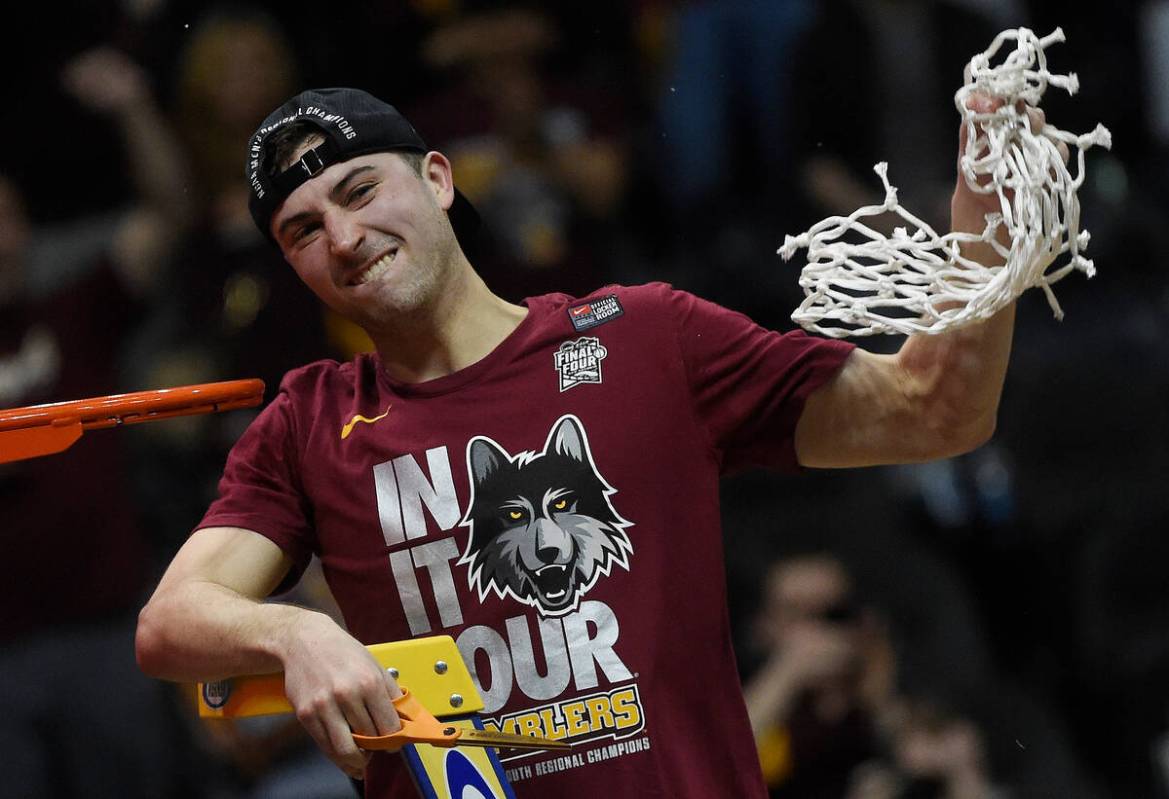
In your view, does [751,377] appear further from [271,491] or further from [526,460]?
[271,491]

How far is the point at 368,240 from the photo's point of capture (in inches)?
95.3

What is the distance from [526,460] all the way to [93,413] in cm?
66

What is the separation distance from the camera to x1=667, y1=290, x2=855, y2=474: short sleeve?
7.72ft

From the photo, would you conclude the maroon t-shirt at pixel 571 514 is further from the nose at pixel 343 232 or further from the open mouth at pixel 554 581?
the nose at pixel 343 232

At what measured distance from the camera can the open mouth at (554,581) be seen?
7.50 ft

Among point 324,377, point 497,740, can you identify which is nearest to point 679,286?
point 324,377

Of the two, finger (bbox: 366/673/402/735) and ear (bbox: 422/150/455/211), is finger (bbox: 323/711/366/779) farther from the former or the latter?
ear (bbox: 422/150/455/211)

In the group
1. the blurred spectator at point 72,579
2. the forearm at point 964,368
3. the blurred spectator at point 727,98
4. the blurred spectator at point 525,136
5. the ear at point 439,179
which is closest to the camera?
the forearm at point 964,368

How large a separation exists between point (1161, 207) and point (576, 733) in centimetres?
409

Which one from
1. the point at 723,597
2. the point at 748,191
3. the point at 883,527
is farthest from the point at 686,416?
the point at 748,191

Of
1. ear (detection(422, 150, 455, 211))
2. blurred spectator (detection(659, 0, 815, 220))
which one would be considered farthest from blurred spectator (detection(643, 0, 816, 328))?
ear (detection(422, 150, 455, 211))

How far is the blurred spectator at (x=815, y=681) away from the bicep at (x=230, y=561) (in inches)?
85.8

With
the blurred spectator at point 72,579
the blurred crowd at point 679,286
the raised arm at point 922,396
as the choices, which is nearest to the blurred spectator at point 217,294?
the blurred crowd at point 679,286

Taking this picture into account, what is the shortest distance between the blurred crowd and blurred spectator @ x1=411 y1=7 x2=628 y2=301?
0.04 ft
